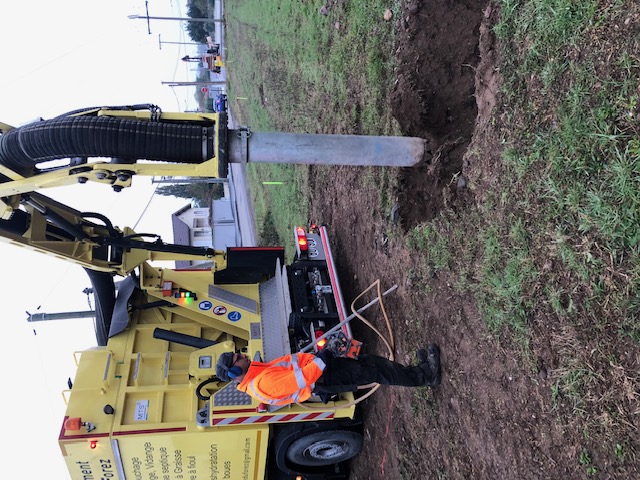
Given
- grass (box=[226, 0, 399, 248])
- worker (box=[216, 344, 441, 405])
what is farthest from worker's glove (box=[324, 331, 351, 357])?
grass (box=[226, 0, 399, 248])

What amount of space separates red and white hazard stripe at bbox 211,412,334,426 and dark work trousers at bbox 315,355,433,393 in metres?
0.89

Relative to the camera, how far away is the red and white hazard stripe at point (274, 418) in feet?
18.0

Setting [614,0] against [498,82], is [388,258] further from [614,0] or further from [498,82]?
[614,0]

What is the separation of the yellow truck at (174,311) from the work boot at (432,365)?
129cm

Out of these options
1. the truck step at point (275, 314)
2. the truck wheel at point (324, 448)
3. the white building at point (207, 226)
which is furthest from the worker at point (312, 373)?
the white building at point (207, 226)

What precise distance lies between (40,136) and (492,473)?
451 centimetres

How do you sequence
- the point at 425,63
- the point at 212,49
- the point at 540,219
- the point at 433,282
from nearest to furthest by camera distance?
the point at 540,219
the point at 433,282
the point at 425,63
the point at 212,49

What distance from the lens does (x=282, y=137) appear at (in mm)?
4199

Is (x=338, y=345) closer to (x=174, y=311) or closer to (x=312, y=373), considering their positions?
(x=312, y=373)

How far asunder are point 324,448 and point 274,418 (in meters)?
1.27

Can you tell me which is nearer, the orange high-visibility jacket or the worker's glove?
the orange high-visibility jacket

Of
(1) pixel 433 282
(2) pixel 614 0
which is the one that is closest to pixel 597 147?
(2) pixel 614 0

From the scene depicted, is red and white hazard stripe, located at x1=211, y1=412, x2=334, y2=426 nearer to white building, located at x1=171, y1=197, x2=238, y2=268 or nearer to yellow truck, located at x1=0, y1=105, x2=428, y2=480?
yellow truck, located at x1=0, y1=105, x2=428, y2=480

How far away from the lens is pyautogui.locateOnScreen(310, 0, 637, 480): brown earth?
11.8 ft
